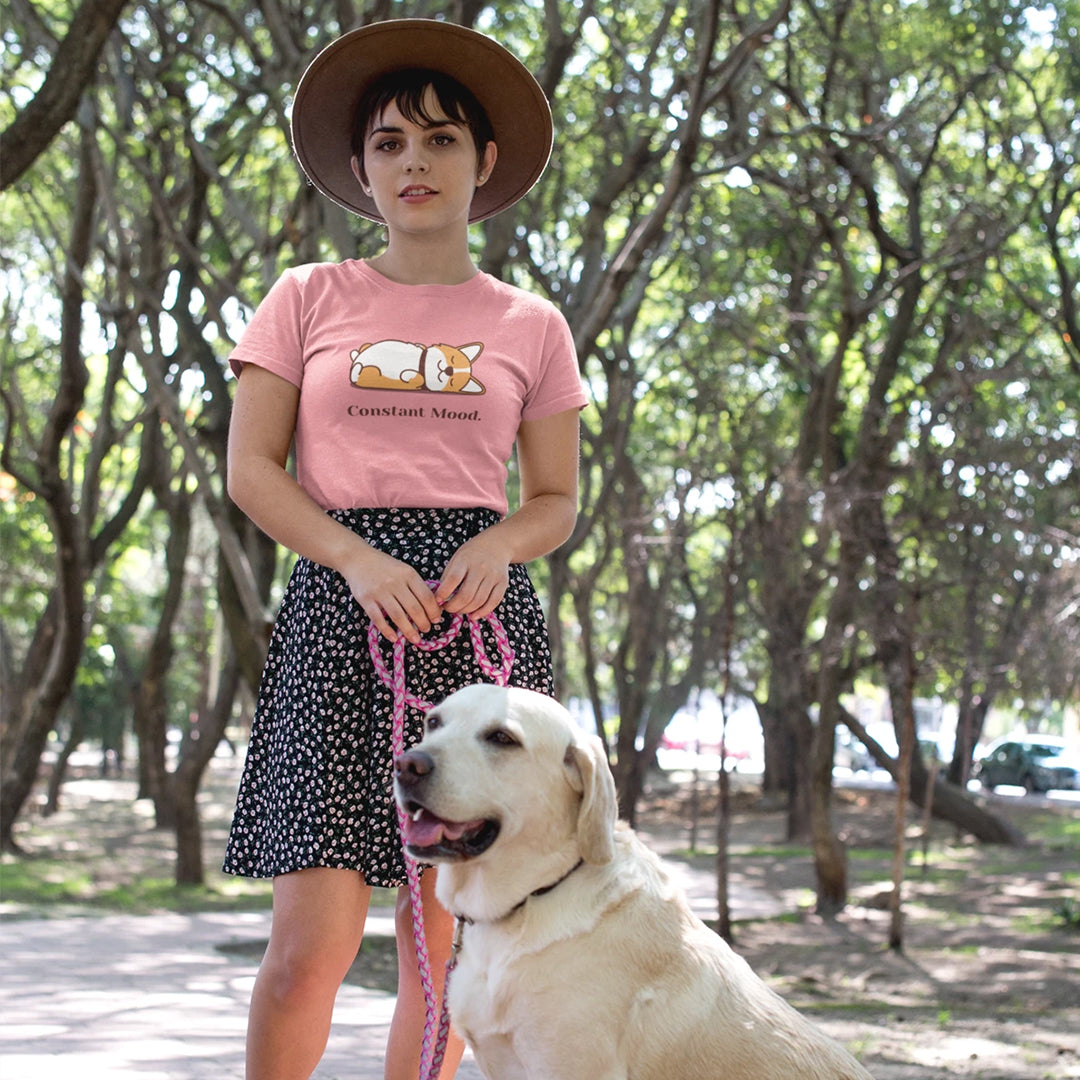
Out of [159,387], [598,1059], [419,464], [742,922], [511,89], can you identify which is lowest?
[742,922]

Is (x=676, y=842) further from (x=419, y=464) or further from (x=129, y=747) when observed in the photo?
(x=129, y=747)

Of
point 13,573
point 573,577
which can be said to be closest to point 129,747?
point 13,573

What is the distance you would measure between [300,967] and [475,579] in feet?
2.86

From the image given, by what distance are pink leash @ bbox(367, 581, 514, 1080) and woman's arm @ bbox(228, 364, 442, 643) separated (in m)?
0.09

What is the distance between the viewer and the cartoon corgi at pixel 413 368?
306 centimetres

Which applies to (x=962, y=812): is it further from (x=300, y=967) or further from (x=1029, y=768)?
(x=300, y=967)

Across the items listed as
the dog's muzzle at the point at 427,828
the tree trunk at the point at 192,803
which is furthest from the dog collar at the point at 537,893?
the tree trunk at the point at 192,803

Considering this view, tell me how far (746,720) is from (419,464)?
2606 inches

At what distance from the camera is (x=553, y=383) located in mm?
3295

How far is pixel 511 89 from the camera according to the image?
327cm

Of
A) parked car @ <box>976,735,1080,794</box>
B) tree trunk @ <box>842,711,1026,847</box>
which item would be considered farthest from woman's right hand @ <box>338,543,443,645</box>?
parked car @ <box>976,735,1080,794</box>

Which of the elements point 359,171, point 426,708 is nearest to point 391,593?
point 426,708

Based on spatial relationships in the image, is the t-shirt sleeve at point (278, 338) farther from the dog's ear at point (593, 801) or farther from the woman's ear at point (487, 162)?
the dog's ear at point (593, 801)

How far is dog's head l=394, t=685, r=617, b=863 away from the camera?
8.56 feet
